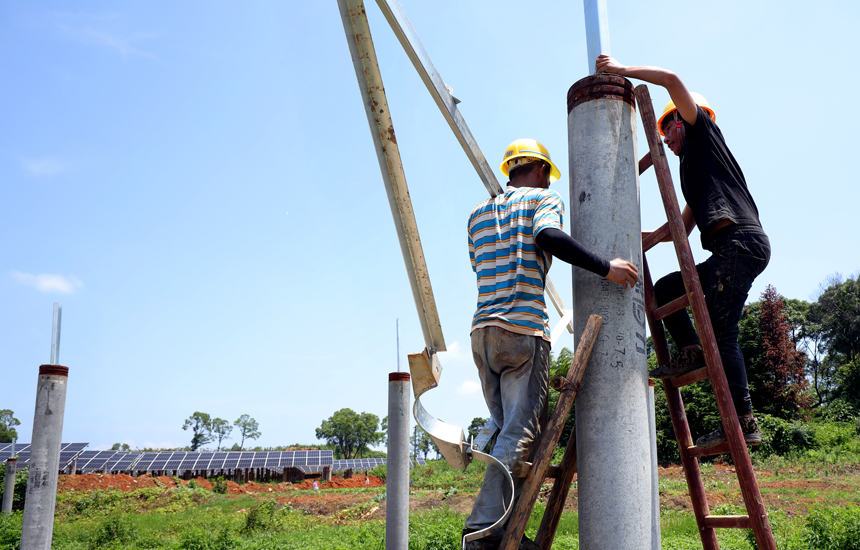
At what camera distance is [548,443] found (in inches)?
96.3

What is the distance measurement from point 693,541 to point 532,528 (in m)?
2.89

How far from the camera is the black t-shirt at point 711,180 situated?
287 cm

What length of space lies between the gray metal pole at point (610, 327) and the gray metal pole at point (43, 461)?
6.17m

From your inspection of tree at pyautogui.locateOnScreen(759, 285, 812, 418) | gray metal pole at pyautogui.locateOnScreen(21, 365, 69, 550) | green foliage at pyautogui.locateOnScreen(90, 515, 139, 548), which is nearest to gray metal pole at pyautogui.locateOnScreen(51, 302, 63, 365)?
gray metal pole at pyautogui.locateOnScreen(21, 365, 69, 550)

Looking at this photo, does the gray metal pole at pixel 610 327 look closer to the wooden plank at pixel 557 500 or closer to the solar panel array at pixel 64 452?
the wooden plank at pixel 557 500

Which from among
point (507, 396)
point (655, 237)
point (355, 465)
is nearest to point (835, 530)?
point (655, 237)

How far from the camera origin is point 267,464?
3981cm

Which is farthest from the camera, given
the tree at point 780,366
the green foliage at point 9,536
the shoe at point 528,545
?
the tree at point 780,366

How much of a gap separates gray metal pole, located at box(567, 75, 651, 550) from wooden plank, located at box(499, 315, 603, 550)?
4.4 inches

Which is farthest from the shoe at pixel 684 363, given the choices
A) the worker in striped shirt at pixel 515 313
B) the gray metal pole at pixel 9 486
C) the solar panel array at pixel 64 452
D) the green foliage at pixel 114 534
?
the solar panel array at pixel 64 452

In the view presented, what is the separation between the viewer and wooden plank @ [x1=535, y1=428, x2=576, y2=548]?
267cm

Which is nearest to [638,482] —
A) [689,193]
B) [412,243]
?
[689,193]

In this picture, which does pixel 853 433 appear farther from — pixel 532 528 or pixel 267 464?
pixel 267 464

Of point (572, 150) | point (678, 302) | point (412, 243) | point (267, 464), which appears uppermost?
point (572, 150)
